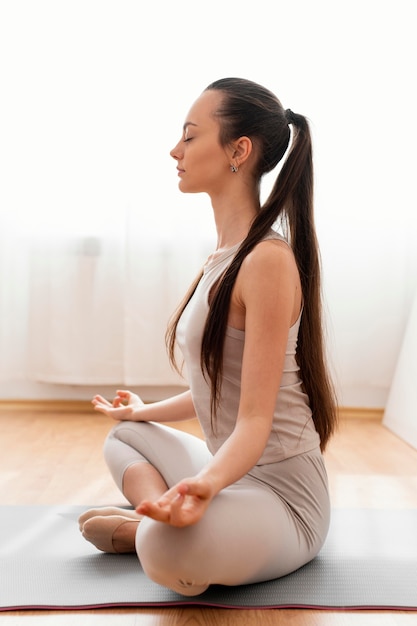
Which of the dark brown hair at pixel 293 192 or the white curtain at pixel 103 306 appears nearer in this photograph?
the dark brown hair at pixel 293 192

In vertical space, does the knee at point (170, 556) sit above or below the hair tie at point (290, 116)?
below

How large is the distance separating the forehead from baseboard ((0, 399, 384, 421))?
208 centimetres

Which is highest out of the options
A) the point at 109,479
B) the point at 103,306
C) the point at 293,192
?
the point at 293,192

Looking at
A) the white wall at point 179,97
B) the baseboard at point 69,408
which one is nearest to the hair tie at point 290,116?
the white wall at point 179,97

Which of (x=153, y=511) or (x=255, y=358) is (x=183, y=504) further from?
(x=255, y=358)

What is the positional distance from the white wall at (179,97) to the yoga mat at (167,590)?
1.74 meters

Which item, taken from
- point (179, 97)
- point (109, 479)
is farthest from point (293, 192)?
point (179, 97)

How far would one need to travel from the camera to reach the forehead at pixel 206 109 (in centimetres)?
162

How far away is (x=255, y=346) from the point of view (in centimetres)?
143

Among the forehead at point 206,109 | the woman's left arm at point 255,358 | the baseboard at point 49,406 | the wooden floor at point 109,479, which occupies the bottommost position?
the baseboard at point 49,406

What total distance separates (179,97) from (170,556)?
237 centimetres

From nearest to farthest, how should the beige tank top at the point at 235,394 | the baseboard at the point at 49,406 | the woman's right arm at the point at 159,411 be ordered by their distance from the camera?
the beige tank top at the point at 235,394 < the woman's right arm at the point at 159,411 < the baseboard at the point at 49,406

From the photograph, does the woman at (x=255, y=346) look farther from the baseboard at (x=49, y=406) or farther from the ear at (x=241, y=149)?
the baseboard at (x=49, y=406)

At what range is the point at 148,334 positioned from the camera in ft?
11.2
